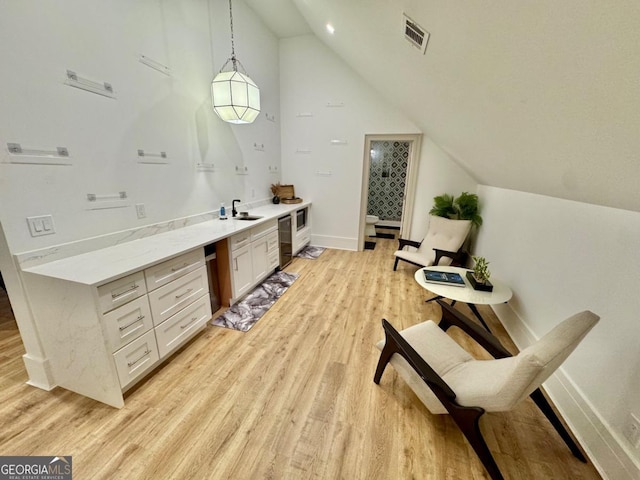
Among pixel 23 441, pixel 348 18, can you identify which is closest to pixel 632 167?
pixel 348 18

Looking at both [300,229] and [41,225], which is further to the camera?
[300,229]

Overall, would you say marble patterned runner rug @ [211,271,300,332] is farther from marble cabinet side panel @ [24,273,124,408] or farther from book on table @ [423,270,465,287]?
book on table @ [423,270,465,287]

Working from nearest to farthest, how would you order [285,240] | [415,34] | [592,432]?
[415,34] < [592,432] < [285,240]

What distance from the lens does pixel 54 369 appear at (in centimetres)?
182

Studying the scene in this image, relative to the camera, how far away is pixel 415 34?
139cm

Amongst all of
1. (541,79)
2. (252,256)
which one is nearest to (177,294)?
(252,256)

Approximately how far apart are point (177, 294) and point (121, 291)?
1.55ft

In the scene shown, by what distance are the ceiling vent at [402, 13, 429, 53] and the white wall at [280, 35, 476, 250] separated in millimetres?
3047

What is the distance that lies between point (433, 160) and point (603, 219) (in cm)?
300

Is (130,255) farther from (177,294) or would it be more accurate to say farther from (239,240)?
(239,240)

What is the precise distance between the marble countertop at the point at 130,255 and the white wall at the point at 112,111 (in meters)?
0.17

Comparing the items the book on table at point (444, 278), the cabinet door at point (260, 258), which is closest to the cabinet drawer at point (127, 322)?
the cabinet door at point (260, 258)

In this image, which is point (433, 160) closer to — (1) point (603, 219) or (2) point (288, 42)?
(1) point (603, 219)

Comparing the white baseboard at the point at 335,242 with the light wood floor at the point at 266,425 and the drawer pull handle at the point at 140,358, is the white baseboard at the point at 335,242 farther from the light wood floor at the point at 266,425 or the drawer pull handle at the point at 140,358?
the drawer pull handle at the point at 140,358
